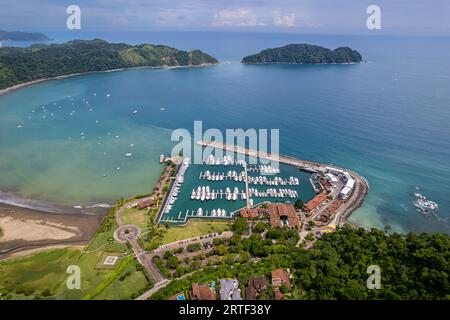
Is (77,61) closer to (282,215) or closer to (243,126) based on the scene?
(243,126)

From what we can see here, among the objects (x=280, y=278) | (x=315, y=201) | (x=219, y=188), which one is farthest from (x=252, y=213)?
(x=280, y=278)

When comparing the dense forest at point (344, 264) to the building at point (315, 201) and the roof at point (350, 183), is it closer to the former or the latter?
the building at point (315, 201)

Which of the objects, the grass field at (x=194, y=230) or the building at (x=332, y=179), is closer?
the grass field at (x=194, y=230)

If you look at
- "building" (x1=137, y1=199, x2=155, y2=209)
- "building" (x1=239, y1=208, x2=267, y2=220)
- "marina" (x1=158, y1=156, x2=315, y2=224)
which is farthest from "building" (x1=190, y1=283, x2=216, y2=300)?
"building" (x1=137, y1=199, x2=155, y2=209)

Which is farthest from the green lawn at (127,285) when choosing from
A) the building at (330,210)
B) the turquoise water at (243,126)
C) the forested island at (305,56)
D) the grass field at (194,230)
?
the forested island at (305,56)

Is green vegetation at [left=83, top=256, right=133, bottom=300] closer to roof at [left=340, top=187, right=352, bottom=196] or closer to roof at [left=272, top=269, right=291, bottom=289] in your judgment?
roof at [left=272, top=269, right=291, bottom=289]

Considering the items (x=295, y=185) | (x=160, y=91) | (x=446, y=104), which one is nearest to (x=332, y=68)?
(x=446, y=104)

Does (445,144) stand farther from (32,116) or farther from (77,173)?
(32,116)
